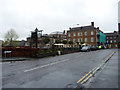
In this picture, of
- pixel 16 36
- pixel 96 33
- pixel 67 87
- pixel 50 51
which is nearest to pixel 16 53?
pixel 50 51

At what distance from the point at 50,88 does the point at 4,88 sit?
203 centimetres

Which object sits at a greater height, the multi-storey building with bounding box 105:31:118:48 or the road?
the multi-storey building with bounding box 105:31:118:48

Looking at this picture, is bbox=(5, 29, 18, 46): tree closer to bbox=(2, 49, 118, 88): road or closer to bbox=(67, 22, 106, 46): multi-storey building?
bbox=(67, 22, 106, 46): multi-storey building

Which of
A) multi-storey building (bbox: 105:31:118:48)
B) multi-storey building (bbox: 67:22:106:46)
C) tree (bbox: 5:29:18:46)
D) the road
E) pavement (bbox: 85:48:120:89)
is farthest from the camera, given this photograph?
multi-storey building (bbox: 105:31:118:48)

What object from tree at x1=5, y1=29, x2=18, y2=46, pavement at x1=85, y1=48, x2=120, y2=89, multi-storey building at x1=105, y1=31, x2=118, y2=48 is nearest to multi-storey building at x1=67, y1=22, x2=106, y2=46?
tree at x1=5, y1=29, x2=18, y2=46

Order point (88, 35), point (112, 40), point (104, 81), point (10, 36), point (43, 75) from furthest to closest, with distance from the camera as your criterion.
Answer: point (112, 40) < point (88, 35) < point (10, 36) < point (43, 75) < point (104, 81)

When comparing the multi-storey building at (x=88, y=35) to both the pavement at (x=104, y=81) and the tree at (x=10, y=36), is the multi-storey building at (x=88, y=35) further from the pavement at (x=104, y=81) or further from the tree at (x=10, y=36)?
the pavement at (x=104, y=81)

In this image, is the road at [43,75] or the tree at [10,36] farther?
the tree at [10,36]

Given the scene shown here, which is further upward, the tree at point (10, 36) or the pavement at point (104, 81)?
the tree at point (10, 36)

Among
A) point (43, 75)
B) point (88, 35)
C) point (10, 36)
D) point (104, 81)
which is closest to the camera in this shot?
point (104, 81)

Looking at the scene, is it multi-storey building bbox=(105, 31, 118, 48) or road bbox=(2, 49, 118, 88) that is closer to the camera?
road bbox=(2, 49, 118, 88)

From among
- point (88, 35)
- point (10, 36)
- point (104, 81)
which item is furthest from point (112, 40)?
point (104, 81)

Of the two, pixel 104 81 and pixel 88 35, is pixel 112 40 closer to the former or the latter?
pixel 88 35

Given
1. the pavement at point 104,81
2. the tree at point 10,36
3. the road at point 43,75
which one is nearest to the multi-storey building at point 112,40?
the tree at point 10,36
